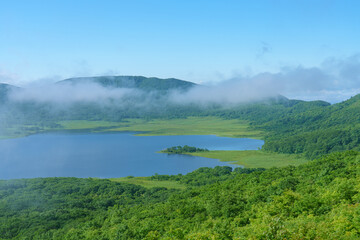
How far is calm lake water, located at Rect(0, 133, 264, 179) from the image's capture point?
108500mm

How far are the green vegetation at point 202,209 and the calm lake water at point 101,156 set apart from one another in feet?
109

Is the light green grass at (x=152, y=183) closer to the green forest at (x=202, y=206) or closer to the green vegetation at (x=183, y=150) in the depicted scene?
the green forest at (x=202, y=206)

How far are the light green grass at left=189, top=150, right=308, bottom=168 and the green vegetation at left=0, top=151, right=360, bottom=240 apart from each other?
49.5m

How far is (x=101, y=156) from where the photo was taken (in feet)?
439

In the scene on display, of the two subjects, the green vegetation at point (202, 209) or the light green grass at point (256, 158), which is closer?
the green vegetation at point (202, 209)

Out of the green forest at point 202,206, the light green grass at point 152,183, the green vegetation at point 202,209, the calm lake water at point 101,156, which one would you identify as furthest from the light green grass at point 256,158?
the green vegetation at point 202,209

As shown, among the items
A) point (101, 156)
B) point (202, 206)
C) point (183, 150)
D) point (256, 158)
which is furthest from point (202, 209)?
point (183, 150)

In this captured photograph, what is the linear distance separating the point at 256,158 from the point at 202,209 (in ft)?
279

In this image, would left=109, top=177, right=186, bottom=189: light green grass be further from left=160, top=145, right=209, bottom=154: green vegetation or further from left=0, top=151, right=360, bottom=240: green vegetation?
left=160, top=145, right=209, bottom=154: green vegetation

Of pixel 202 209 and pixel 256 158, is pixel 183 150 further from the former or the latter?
pixel 202 209

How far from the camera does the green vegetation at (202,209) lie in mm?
21875

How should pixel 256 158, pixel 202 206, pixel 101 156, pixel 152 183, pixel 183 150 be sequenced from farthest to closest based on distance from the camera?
1. pixel 183 150
2. pixel 101 156
3. pixel 256 158
4. pixel 152 183
5. pixel 202 206

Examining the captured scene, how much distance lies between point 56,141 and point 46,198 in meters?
123

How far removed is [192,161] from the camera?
122m
